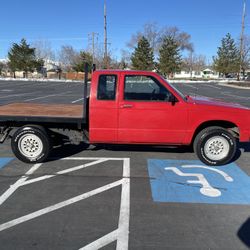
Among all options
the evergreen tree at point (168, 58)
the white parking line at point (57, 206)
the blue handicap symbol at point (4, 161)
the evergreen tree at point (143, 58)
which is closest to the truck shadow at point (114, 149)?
the blue handicap symbol at point (4, 161)

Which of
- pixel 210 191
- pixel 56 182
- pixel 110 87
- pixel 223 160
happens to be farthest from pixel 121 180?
pixel 223 160

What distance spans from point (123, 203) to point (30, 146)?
2.72 meters

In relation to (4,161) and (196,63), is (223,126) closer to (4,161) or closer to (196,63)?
(4,161)

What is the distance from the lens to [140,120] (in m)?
6.09

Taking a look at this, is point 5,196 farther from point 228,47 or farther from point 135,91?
point 228,47

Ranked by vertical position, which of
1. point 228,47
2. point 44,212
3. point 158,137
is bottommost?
point 44,212

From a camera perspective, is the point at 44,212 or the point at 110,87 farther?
the point at 110,87

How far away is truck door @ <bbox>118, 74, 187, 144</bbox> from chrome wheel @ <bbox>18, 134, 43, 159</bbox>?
65.2 inches

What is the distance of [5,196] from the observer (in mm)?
4637

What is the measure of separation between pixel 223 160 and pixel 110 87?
9.06 ft

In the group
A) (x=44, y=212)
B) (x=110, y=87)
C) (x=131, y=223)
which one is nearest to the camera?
(x=131, y=223)

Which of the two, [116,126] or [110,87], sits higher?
[110,87]

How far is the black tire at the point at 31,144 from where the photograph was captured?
6160 mm

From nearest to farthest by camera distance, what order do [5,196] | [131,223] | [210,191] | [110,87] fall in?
1. [131,223]
2. [5,196]
3. [210,191]
4. [110,87]
